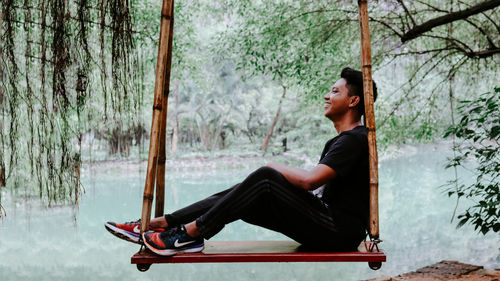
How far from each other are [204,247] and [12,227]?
265 inches

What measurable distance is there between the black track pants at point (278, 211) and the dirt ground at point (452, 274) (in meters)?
1.84

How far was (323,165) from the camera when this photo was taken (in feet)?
5.44

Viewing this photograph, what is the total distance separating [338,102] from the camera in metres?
1.86

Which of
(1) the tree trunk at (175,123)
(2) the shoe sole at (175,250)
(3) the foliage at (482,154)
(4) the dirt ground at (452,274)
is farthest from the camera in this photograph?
(1) the tree trunk at (175,123)

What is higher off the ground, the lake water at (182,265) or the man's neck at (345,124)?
the man's neck at (345,124)

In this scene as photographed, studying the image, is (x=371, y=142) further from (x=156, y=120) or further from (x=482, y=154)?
(x=482, y=154)

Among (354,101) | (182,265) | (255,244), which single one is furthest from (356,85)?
(182,265)

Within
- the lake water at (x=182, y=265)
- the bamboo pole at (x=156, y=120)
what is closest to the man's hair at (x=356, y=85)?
the bamboo pole at (x=156, y=120)

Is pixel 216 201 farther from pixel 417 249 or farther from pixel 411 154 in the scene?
pixel 411 154

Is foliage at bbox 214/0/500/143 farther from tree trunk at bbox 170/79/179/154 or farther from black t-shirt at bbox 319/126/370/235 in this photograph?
tree trunk at bbox 170/79/179/154

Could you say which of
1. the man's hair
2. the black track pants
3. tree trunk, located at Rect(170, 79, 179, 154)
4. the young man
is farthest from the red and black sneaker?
tree trunk, located at Rect(170, 79, 179, 154)

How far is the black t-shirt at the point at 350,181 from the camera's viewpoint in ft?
5.49

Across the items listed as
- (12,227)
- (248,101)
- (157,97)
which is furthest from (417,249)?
(248,101)

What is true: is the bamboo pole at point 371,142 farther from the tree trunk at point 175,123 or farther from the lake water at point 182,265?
the tree trunk at point 175,123
